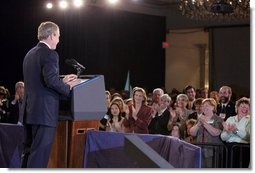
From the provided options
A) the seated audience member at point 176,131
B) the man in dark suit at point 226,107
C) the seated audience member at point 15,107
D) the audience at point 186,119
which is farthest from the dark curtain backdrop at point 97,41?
the seated audience member at point 176,131

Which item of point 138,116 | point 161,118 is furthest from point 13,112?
point 161,118

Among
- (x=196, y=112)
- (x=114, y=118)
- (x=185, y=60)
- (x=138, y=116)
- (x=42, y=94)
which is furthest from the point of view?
(x=185, y=60)

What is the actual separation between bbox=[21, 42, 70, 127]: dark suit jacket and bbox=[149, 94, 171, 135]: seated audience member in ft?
7.41

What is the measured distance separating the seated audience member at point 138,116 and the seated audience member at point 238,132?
0.92 m

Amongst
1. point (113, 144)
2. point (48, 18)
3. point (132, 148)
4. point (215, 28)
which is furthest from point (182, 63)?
point (132, 148)

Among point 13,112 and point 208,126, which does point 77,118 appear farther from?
point 13,112

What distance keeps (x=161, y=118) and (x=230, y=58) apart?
21.9 ft

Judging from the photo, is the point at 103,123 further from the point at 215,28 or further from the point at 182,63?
the point at 182,63

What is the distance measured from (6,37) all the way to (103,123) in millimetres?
3621

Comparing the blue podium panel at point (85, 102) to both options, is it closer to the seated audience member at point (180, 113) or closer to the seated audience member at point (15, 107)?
the seated audience member at point (180, 113)

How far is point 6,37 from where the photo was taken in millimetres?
8812

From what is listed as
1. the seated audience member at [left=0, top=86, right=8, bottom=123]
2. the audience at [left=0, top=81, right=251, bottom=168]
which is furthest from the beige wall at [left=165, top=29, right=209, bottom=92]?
the audience at [left=0, top=81, right=251, bottom=168]

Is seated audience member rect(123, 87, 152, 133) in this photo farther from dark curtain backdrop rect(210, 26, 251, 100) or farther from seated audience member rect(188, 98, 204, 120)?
dark curtain backdrop rect(210, 26, 251, 100)

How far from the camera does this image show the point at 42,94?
3432mm
